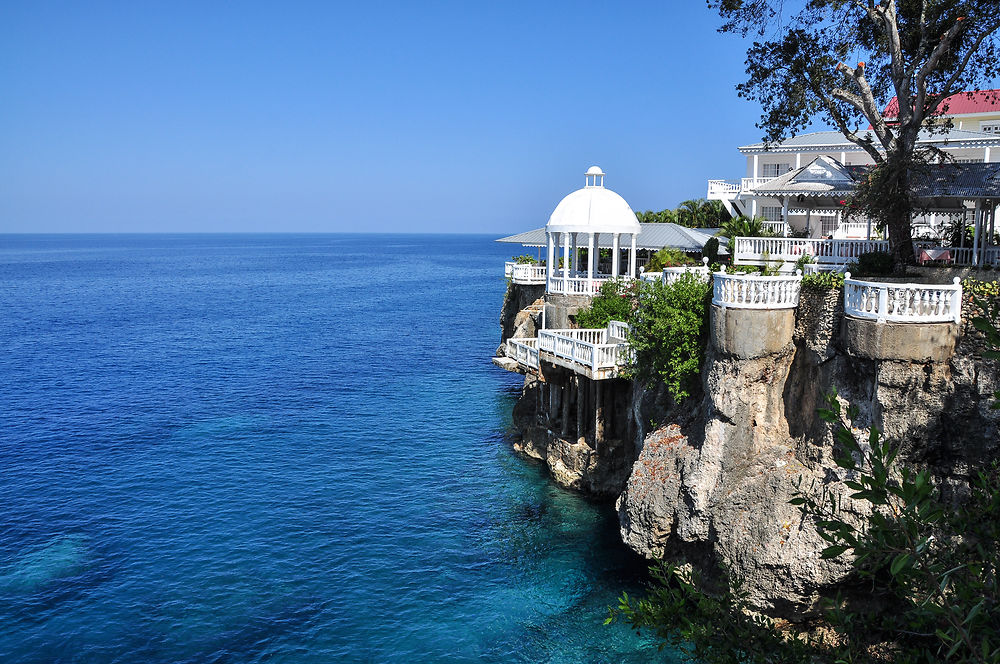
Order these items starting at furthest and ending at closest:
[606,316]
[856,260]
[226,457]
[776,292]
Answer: [226,457]
[606,316]
[856,260]
[776,292]

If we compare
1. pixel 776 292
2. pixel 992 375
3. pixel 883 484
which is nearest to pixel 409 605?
pixel 776 292

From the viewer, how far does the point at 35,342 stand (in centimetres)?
6300

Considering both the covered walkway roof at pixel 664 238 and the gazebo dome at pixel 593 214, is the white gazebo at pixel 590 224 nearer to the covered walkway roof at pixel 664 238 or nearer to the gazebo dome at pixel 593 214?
the gazebo dome at pixel 593 214

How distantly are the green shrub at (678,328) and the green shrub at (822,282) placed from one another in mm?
2816

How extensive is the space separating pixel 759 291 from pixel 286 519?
1761 centimetres

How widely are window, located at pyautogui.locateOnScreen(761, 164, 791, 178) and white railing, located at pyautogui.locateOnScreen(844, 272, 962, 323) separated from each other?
1243 inches

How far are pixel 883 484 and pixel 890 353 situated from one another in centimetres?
1199

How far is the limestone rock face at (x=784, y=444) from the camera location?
1773 centimetres

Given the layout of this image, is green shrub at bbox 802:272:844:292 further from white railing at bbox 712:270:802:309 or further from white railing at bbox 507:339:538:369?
white railing at bbox 507:339:538:369

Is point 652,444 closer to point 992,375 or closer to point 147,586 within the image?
point 992,375

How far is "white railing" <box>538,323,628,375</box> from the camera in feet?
86.7

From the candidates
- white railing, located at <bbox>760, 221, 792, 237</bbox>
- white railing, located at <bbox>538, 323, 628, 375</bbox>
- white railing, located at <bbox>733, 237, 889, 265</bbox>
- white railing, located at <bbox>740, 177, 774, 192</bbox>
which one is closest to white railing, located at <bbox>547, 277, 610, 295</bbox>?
white railing, located at <bbox>538, 323, 628, 375</bbox>

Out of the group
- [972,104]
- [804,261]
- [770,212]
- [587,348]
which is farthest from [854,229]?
[972,104]

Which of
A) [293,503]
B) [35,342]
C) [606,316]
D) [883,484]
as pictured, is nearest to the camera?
[883,484]
